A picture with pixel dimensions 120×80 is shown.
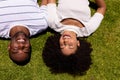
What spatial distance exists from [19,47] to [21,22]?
572 millimetres

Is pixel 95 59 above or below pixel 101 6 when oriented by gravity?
below

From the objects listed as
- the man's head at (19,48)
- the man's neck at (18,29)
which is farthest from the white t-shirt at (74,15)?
the man's head at (19,48)

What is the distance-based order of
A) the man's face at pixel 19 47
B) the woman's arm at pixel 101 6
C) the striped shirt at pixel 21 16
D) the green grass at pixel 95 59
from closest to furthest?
the man's face at pixel 19 47
the striped shirt at pixel 21 16
the green grass at pixel 95 59
the woman's arm at pixel 101 6

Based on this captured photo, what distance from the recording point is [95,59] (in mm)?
5383

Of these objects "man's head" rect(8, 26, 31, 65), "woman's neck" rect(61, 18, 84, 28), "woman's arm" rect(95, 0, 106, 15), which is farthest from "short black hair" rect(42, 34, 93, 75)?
"woman's arm" rect(95, 0, 106, 15)

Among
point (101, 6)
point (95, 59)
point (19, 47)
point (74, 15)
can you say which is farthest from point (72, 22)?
point (19, 47)

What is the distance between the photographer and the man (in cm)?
487

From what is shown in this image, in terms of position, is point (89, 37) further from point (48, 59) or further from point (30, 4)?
point (30, 4)

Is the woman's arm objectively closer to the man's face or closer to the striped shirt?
the striped shirt

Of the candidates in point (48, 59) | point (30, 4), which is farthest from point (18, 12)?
point (48, 59)

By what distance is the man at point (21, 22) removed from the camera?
4871mm

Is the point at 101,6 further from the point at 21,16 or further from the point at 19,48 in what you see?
the point at 19,48

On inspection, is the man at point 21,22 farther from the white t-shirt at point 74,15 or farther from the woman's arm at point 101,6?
the woman's arm at point 101,6

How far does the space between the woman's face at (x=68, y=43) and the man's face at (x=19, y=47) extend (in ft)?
1.93
